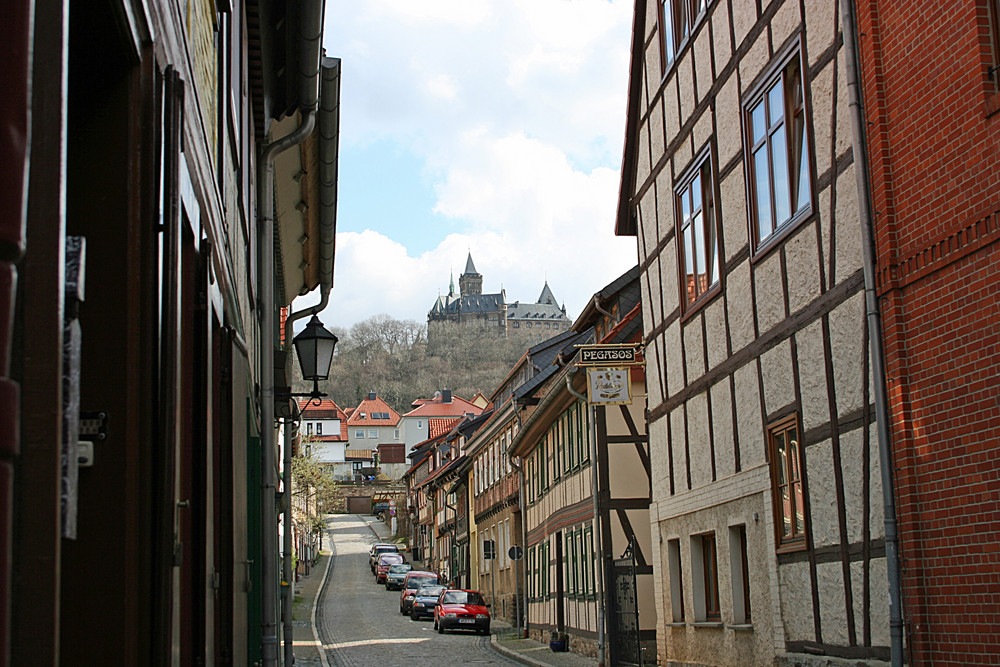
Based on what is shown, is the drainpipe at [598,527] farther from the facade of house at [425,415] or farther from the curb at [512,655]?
the facade of house at [425,415]

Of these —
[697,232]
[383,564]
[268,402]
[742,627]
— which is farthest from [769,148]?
[383,564]

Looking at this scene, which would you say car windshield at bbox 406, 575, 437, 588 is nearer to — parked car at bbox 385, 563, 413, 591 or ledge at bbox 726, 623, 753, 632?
parked car at bbox 385, 563, 413, 591

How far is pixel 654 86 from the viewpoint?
670 inches

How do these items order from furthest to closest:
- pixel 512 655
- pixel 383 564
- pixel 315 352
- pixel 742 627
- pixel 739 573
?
pixel 383 564 → pixel 512 655 → pixel 739 573 → pixel 742 627 → pixel 315 352

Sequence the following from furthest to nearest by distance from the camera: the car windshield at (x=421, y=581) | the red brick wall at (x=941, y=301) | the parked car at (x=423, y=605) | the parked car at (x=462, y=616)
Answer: the car windshield at (x=421, y=581), the parked car at (x=423, y=605), the parked car at (x=462, y=616), the red brick wall at (x=941, y=301)

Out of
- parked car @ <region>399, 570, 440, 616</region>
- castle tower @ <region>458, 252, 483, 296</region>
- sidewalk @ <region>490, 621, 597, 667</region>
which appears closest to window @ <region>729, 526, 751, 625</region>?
sidewalk @ <region>490, 621, 597, 667</region>

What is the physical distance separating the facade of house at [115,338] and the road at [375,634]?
17220 mm

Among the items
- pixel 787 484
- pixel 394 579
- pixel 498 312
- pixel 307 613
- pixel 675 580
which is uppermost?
pixel 498 312

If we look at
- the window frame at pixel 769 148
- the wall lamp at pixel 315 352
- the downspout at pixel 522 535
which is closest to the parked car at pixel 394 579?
the downspout at pixel 522 535

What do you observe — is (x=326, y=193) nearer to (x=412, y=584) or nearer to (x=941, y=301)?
(x=941, y=301)

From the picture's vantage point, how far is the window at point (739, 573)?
13766 mm

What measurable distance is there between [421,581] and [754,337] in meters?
31.2

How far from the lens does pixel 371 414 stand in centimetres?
13138

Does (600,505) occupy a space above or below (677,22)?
below
